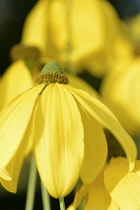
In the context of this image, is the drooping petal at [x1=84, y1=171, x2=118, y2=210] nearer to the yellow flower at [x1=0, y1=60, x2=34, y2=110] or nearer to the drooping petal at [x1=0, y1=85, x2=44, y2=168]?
the drooping petal at [x1=0, y1=85, x2=44, y2=168]

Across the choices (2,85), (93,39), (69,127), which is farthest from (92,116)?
(93,39)

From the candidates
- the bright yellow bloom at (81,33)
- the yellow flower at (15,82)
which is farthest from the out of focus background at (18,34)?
the yellow flower at (15,82)

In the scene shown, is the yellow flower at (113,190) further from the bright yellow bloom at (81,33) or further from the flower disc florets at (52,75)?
the bright yellow bloom at (81,33)

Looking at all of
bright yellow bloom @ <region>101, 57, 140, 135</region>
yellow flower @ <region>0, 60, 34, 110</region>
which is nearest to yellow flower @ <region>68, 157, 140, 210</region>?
yellow flower @ <region>0, 60, 34, 110</region>

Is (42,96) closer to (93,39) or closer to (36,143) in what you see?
(36,143)

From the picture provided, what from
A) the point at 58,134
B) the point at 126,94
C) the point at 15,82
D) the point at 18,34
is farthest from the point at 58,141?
the point at 18,34

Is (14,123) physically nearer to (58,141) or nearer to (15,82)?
(58,141)

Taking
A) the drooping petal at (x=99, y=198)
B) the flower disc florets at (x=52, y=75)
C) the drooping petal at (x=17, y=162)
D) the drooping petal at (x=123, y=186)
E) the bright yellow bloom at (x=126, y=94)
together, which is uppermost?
the flower disc florets at (x=52, y=75)
